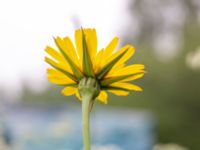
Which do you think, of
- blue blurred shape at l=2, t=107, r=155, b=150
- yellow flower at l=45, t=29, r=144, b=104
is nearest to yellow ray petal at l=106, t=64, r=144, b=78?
yellow flower at l=45, t=29, r=144, b=104

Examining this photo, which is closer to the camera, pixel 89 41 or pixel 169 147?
pixel 89 41

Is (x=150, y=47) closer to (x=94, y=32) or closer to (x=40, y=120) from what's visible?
(x=40, y=120)

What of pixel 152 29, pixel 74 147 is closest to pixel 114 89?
pixel 74 147

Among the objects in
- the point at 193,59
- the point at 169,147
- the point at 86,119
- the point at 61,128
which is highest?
the point at 193,59

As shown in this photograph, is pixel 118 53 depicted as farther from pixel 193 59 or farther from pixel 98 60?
pixel 193 59

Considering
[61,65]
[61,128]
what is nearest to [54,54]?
[61,65]

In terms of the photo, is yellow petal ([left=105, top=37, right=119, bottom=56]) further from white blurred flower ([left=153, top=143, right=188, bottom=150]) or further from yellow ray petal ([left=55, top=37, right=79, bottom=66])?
white blurred flower ([left=153, top=143, right=188, bottom=150])
